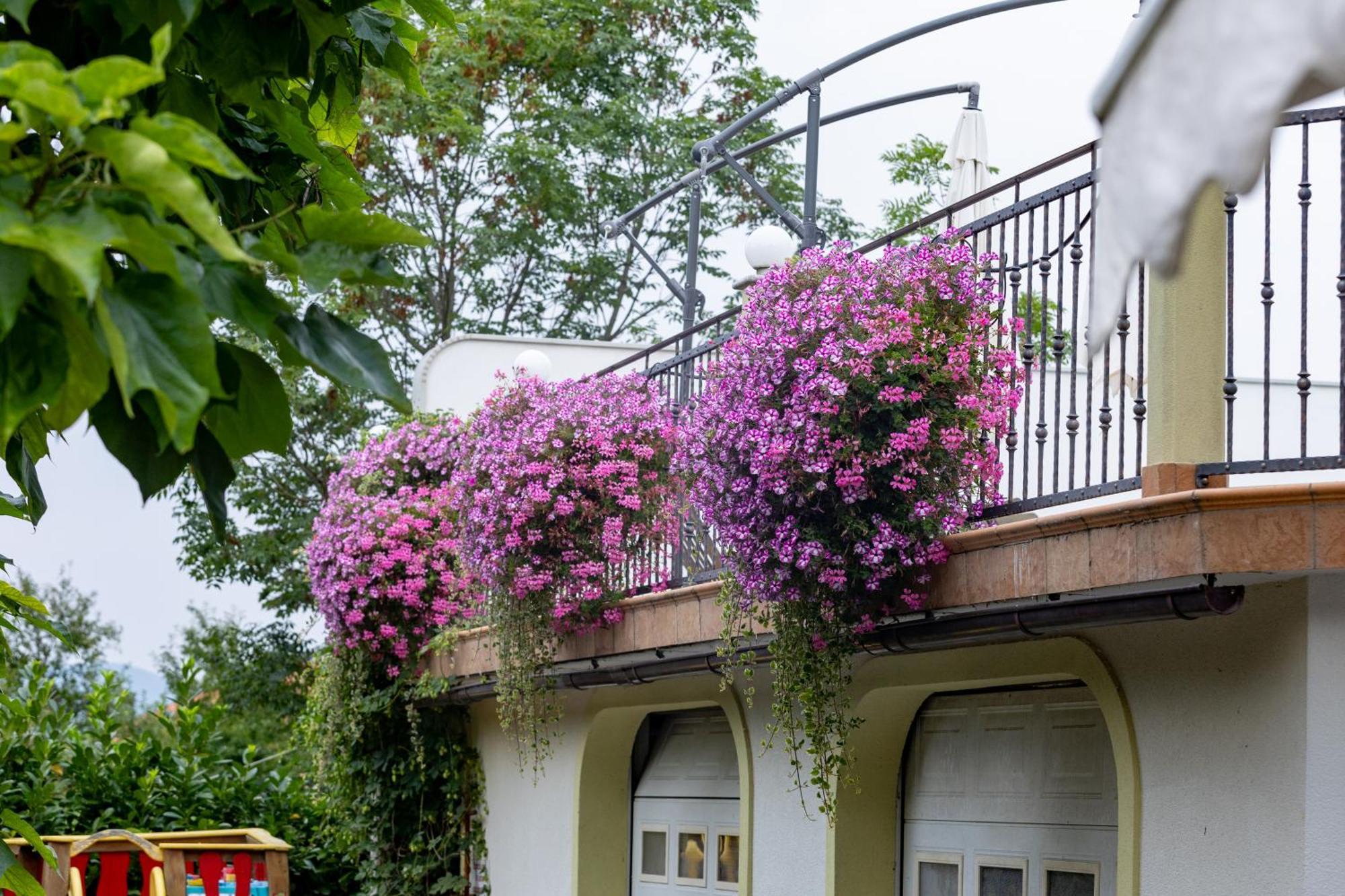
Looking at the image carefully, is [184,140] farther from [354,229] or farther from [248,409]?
[248,409]

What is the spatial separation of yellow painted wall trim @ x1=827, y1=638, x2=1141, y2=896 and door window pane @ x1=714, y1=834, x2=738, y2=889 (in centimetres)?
172

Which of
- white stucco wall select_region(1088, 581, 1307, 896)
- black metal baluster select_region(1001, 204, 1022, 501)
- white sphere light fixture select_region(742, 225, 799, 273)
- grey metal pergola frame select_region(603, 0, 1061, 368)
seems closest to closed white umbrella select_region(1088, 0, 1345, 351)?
white stucco wall select_region(1088, 581, 1307, 896)

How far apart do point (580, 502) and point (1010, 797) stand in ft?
8.94

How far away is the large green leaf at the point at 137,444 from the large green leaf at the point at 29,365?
20 centimetres

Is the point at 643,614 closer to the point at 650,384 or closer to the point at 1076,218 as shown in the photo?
the point at 650,384

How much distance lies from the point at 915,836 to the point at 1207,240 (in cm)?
335

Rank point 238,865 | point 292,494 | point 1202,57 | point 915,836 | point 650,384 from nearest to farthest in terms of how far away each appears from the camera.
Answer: point 1202,57 → point 915,836 → point 650,384 → point 238,865 → point 292,494

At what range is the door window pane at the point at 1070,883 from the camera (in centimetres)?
628

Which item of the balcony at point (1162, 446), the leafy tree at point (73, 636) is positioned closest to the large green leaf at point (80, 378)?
the balcony at point (1162, 446)

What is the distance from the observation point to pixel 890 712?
7.30m

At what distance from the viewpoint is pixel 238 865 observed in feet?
34.7

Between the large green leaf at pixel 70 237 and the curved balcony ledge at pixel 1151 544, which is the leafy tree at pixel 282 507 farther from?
the large green leaf at pixel 70 237

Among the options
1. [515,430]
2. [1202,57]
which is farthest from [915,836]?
[1202,57]

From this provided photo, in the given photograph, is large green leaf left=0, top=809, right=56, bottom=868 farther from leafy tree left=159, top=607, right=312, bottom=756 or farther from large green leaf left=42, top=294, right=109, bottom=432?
leafy tree left=159, top=607, right=312, bottom=756
